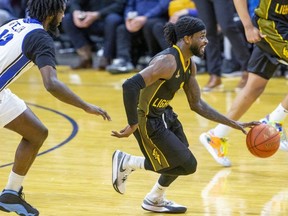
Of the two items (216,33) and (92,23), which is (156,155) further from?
(92,23)

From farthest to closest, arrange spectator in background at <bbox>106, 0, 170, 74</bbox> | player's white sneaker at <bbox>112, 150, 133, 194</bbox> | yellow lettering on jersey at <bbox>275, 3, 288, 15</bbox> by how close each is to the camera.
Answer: spectator in background at <bbox>106, 0, 170, 74</bbox> → yellow lettering on jersey at <bbox>275, 3, 288, 15</bbox> → player's white sneaker at <bbox>112, 150, 133, 194</bbox>

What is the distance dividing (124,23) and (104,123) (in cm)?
383

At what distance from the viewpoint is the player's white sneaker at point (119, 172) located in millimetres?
5852

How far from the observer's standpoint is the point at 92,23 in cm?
1252

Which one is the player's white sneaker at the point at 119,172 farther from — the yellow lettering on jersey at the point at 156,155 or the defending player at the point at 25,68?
the defending player at the point at 25,68

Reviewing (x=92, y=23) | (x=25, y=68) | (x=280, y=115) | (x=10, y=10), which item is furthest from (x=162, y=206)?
(x=10, y=10)

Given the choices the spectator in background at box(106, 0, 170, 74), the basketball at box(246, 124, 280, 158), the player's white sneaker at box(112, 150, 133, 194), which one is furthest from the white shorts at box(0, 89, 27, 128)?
the spectator in background at box(106, 0, 170, 74)

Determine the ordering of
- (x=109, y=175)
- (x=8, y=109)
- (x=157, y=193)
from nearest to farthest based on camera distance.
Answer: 1. (x=8, y=109)
2. (x=157, y=193)
3. (x=109, y=175)

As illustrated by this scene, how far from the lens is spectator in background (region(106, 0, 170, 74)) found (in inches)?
463

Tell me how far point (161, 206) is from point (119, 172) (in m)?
0.43

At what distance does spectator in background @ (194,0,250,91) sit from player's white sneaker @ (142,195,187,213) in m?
4.96

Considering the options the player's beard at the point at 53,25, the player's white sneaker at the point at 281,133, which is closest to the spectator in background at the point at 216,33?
the player's white sneaker at the point at 281,133

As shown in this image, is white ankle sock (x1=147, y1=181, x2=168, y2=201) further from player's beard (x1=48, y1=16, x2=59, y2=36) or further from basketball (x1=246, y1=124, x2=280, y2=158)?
player's beard (x1=48, y1=16, x2=59, y2=36)

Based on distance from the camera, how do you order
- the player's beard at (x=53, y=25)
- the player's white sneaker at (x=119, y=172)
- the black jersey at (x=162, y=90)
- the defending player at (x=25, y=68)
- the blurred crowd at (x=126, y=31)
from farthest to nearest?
the blurred crowd at (x=126, y=31), the player's white sneaker at (x=119, y=172), the black jersey at (x=162, y=90), the player's beard at (x=53, y=25), the defending player at (x=25, y=68)
